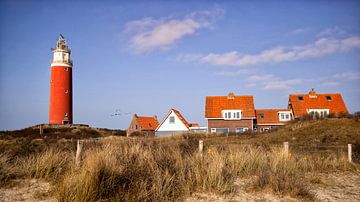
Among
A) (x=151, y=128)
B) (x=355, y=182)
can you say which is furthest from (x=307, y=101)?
(x=355, y=182)

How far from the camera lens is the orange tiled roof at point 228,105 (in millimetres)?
40906

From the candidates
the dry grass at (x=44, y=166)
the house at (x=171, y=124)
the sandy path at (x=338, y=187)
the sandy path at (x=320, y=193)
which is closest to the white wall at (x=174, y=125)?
the house at (x=171, y=124)

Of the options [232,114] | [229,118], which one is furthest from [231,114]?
[229,118]

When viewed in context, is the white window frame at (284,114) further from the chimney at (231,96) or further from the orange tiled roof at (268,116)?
the chimney at (231,96)

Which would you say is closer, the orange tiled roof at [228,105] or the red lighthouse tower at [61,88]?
the orange tiled roof at [228,105]

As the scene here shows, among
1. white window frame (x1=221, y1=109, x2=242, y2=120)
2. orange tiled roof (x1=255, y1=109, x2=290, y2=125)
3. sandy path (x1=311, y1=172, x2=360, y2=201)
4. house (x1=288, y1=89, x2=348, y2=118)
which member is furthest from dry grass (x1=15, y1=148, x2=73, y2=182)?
house (x1=288, y1=89, x2=348, y2=118)

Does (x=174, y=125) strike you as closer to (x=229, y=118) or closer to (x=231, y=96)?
(x=229, y=118)

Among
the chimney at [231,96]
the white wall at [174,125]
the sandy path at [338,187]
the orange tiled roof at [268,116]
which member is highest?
the chimney at [231,96]

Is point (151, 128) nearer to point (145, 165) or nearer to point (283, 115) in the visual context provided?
point (283, 115)

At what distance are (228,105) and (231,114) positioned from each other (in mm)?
1335

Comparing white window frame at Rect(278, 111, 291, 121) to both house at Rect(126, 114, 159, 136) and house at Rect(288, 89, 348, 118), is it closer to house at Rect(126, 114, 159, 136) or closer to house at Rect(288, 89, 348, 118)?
house at Rect(288, 89, 348, 118)

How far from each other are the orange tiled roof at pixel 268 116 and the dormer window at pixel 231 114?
3.40 metres

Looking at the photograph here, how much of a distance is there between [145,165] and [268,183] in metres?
2.77

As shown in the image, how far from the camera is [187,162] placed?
8586mm
